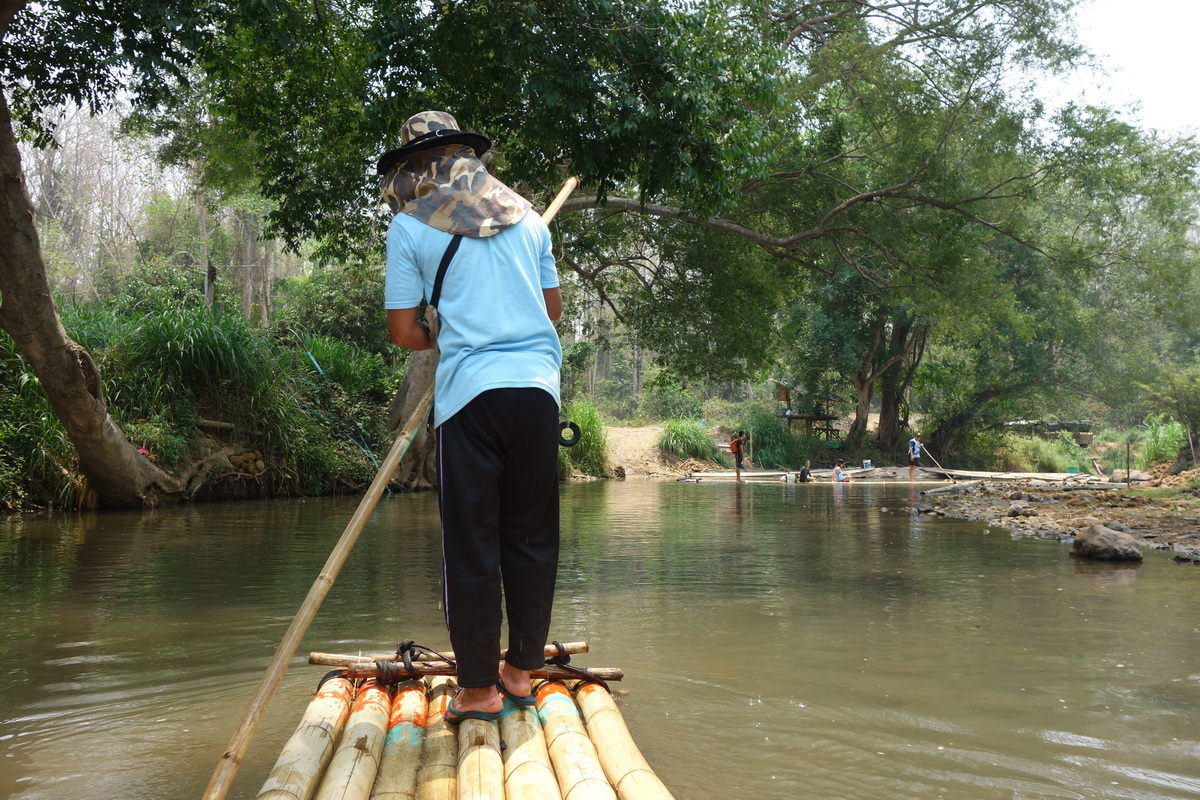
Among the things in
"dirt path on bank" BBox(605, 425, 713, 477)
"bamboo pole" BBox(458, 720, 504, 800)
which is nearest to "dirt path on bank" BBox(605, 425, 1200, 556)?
"bamboo pole" BBox(458, 720, 504, 800)

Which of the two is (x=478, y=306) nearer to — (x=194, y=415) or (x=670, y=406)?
(x=194, y=415)

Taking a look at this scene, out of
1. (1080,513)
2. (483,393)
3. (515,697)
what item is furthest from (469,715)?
(1080,513)

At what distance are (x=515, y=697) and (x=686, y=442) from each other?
26.0 metres

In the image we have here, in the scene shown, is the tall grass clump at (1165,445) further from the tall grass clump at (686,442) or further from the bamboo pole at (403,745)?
the bamboo pole at (403,745)

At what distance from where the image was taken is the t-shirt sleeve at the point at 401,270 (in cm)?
272

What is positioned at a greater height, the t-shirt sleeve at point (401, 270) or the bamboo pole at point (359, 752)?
the t-shirt sleeve at point (401, 270)

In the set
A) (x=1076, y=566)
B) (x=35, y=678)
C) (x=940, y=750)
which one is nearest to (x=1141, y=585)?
(x=1076, y=566)

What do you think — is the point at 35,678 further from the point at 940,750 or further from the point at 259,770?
the point at 940,750

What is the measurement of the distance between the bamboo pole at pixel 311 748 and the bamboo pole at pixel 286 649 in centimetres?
10

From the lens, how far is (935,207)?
13078 mm

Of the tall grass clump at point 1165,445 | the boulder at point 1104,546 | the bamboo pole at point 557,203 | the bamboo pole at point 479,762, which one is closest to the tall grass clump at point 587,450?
the tall grass clump at point 1165,445

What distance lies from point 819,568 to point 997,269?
19.4 meters

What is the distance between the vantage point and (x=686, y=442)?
28547 mm

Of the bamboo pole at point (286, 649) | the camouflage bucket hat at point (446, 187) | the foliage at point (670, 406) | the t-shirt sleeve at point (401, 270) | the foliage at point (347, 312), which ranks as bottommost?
the bamboo pole at point (286, 649)
